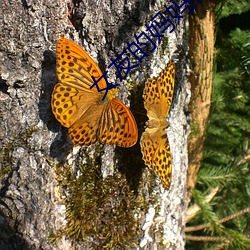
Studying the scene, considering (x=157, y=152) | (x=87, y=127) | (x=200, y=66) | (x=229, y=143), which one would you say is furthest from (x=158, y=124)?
(x=229, y=143)

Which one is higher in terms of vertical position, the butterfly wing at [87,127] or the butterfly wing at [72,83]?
the butterfly wing at [72,83]

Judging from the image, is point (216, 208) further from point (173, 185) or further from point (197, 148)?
point (173, 185)

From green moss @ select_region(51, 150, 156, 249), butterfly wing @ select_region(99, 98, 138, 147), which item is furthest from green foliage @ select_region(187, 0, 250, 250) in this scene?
butterfly wing @ select_region(99, 98, 138, 147)

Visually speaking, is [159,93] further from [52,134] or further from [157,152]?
[52,134]

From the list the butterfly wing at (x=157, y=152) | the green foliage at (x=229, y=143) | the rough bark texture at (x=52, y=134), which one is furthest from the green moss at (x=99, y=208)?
the green foliage at (x=229, y=143)

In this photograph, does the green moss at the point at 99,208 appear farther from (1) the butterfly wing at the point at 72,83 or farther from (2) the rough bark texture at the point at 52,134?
(1) the butterfly wing at the point at 72,83
